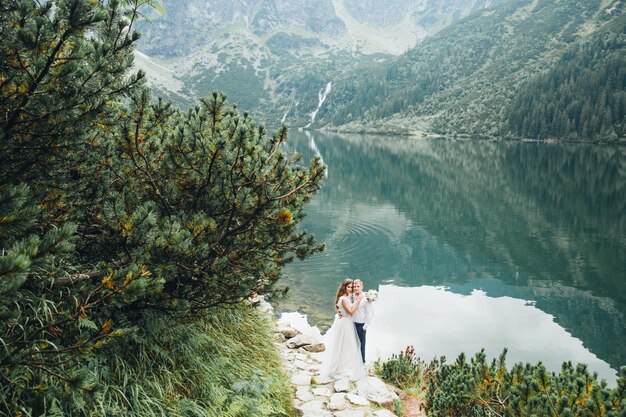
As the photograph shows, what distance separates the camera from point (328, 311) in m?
18.9

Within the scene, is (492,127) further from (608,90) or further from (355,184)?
(355,184)

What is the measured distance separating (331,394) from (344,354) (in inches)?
44.4

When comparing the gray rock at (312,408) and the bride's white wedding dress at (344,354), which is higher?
the bride's white wedding dress at (344,354)

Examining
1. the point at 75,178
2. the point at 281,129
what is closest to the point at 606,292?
the point at 281,129

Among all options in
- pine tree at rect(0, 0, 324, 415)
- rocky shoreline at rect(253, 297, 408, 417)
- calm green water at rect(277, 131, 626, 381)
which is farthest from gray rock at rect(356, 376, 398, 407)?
calm green water at rect(277, 131, 626, 381)

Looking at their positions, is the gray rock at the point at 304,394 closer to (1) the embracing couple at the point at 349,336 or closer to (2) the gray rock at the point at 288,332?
(1) the embracing couple at the point at 349,336

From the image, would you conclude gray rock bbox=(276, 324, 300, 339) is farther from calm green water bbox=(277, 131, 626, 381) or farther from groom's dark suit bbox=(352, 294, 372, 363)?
groom's dark suit bbox=(352, 294, 372, 363)

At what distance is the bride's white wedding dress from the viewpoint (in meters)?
9.15

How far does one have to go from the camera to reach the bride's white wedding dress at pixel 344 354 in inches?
360

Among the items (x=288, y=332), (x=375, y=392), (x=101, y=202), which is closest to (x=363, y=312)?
(x=375, y=392)

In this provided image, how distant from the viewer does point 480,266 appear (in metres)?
25.6

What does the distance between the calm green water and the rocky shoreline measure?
430 cm

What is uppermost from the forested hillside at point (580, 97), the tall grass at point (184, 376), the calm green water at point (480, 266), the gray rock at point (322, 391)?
the forested hillside at point (580, 97)

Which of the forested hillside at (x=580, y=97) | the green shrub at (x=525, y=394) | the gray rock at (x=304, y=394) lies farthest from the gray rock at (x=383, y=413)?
the forested hillside at (x=580, y=97)
